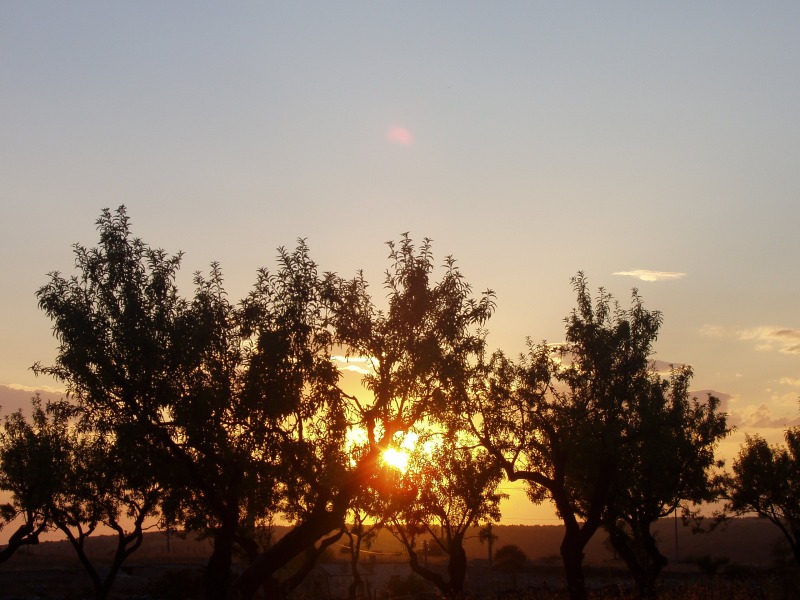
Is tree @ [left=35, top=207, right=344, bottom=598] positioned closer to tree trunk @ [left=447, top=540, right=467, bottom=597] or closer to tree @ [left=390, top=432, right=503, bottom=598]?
tree @ [left=390, top=432, right=503, bottom=598]

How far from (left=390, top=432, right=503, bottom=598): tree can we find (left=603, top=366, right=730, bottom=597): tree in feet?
23.1

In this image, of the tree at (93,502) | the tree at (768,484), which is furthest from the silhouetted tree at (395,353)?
the tree at (768,484)

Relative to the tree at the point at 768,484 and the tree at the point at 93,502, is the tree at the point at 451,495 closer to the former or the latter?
the tree at the point at 93,502

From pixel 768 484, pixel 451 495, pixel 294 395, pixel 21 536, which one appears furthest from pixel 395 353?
pixel 768 484

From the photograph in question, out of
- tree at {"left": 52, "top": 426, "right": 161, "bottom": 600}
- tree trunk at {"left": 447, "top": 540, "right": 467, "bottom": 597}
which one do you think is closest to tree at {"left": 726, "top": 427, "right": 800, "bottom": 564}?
tree trunk at {"left": 447, "top": 540, "right": 467, "bottom": 597}

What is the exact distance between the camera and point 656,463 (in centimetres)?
4028

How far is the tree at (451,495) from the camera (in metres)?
41.8

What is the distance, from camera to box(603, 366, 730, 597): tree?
38031 mm

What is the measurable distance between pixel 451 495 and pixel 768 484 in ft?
124

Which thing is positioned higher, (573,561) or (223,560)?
(223,560)

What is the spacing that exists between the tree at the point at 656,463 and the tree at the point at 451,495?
23.1 ft

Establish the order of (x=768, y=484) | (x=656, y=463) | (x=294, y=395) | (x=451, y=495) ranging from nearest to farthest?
(x=294, y=395) → (x=656, y=463) → (x=451, y=495) → (x=768, y=484)

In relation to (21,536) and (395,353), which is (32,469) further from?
(395,353)

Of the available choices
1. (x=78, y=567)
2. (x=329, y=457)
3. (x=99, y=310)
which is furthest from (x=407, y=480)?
(x=78, y=567)
